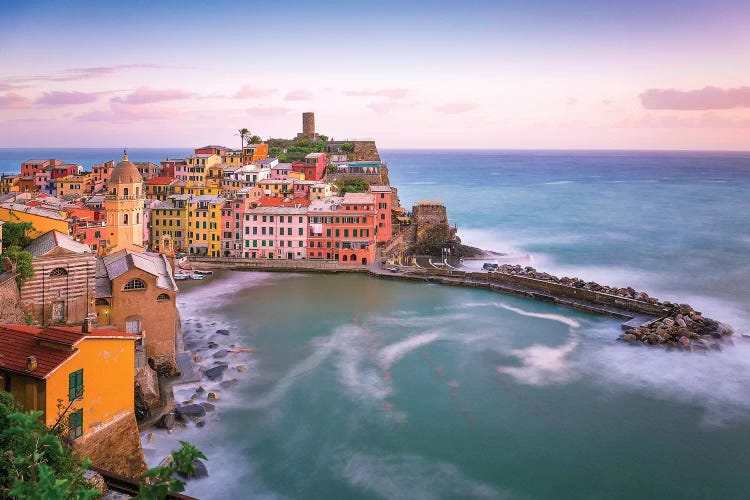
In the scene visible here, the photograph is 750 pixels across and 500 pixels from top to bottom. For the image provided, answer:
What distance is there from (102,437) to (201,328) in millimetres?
15806

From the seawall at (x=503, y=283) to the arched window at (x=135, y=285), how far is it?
2298 centimetres

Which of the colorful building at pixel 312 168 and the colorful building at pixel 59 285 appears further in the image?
the colorful building at pixel 312 168

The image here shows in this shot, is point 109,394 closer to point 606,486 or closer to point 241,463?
point 241,463

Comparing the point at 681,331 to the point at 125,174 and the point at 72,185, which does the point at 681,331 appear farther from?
the point at 72,185

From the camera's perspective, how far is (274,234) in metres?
46.9

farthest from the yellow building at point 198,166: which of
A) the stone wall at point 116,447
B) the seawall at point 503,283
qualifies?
the stone wall at point 116,447

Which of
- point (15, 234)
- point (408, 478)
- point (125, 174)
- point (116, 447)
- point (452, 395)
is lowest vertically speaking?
point (408, 478)

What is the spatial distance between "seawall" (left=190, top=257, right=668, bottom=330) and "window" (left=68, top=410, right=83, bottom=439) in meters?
26.6

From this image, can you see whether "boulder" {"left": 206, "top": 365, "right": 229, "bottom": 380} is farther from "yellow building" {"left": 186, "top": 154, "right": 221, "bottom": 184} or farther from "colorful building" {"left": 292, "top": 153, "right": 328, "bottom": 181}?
"yellow building" {"left": 186, "top": 154, "right": 221, "bottom": 184}

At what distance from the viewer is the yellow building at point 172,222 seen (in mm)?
48062

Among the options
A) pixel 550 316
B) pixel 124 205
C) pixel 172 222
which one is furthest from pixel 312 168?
pixel 550 316

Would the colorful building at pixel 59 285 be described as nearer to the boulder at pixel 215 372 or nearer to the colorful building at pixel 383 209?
the boulder at pixel 215 372

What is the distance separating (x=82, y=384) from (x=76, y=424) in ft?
2.88

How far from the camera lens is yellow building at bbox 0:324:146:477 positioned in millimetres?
12773
